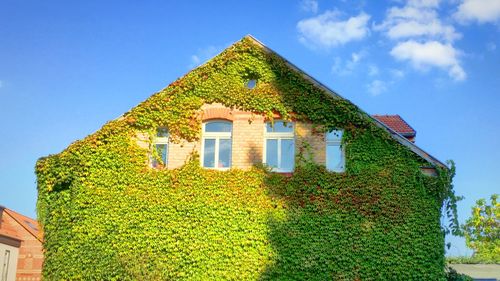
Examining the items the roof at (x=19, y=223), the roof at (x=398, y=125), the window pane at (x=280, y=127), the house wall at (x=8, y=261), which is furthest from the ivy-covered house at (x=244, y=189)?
the roof at (x=19, y=223)

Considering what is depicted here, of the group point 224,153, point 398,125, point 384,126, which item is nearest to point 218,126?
point 224,153

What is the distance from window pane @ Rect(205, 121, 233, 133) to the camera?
18.6 m

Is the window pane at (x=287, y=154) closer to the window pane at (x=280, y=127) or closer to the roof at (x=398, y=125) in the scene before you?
the window pane at (x=280, y=127)

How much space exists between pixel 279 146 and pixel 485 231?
37.4 m

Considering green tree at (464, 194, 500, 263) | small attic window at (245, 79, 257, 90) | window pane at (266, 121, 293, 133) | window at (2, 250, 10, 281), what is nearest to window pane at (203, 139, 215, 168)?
window pane at (266, 121, 293, 133)

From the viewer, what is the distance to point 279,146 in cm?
1809

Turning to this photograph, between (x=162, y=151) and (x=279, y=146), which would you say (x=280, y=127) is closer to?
(x=279, y=146)

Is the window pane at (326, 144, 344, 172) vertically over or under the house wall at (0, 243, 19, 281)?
over

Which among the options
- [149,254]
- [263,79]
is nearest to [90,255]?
[149,254]

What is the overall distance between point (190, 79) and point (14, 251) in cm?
1871

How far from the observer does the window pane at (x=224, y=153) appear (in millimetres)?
18125

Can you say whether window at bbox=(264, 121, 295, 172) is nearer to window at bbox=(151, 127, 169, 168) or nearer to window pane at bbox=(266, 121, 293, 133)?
window pane at bbox=(266, 121, 293, 133)

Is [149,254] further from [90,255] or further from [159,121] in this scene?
[159,121]

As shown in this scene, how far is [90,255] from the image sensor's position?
17078 mm
